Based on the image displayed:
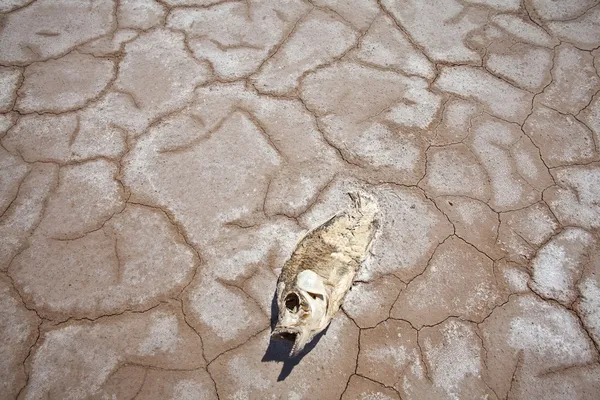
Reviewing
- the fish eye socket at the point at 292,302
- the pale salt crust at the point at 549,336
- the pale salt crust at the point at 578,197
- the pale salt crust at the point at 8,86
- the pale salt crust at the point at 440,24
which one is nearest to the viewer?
the fish eye socket at the point at 292,302

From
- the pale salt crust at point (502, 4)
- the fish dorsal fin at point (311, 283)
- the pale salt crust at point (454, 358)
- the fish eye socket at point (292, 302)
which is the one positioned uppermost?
the pale salt crust at point (502, 4)

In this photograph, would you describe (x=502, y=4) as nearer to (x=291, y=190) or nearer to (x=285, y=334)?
(x=291, y=190)

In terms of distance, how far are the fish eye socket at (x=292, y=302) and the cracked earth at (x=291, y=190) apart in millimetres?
194

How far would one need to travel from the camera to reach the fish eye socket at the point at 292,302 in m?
1.58

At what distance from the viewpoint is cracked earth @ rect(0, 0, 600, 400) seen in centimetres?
167

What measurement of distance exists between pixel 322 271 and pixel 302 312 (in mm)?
249

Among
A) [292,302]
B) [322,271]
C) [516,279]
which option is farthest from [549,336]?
[292,302]

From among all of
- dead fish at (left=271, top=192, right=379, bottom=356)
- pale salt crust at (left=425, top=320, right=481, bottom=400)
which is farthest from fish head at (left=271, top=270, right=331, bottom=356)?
pale salt crust at (left=425, top=320, right=481, bottom=400)

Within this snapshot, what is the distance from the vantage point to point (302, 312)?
155 cm

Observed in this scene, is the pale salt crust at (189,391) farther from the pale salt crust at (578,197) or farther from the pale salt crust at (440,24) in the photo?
the pale salt crust at (440,24)

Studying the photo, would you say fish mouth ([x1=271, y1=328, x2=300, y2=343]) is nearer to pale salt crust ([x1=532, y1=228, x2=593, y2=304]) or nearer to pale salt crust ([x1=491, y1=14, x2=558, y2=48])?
pale salt crust ([x1=532, y1=228, x2=593, y2=304])

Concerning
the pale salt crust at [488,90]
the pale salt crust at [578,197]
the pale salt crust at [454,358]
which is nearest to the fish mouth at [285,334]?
the pale salt crust at [454,358]

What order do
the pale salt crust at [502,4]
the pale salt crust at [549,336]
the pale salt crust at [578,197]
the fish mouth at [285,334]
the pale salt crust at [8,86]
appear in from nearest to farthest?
1. the fish mouth at [285,334]
2. the pale salt crust at [549,336]
3. the pale salt crust at [578,197]
4. the pale salt crust at [8,86]
5. the pale salt crust at [502,4]

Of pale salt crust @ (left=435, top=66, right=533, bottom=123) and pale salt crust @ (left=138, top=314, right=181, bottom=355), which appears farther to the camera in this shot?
pale salt crust @ (left=435, top=66, right=533, bottom=123)
